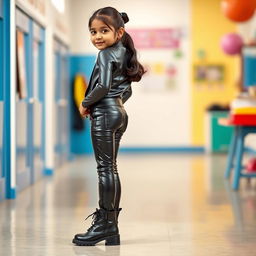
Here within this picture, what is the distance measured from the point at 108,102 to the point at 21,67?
2776 mm

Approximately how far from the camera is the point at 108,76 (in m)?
3.06

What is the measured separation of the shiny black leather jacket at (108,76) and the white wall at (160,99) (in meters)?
7.54

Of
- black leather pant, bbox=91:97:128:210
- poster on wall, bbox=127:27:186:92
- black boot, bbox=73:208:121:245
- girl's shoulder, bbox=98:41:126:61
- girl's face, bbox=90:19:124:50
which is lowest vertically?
black boot, bbox=73:208:121:245

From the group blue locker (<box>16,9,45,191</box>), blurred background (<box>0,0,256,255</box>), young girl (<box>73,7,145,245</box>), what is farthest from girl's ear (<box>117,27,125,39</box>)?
blurred background (<box>0,0,256,255</box>)

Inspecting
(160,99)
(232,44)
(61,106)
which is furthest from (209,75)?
(61,106)

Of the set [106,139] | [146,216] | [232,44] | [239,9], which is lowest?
[146,216]

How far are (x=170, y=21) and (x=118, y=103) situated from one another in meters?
7.90

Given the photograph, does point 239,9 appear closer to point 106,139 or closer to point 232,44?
point 232,44

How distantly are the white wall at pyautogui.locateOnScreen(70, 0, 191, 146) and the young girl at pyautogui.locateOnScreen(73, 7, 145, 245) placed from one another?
752 cm

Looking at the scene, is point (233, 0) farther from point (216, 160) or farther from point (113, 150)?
point (113, 150)

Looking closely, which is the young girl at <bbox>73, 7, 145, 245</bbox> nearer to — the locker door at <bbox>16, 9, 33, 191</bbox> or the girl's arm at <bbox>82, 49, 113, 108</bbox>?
the girl's arm at <bbox>82, 49, 113, 108</bbox>

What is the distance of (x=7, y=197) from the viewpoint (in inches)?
203

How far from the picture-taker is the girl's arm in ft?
10.0

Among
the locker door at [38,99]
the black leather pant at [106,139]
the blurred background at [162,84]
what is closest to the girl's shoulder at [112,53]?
the black leather pant at [106,139]
